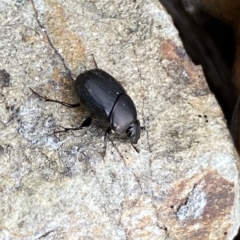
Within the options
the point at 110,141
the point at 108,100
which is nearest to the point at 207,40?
the point at 108,100

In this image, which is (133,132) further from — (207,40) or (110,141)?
(207,40)

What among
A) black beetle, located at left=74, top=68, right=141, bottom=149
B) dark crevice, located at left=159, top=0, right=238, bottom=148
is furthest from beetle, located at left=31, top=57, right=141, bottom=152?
dark crevice, located at left=159, top=0, right=238, bottom=148

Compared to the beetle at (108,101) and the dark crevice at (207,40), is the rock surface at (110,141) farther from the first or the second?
the dark crevice at (207,40)

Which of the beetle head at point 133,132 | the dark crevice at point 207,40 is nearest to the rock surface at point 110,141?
the beetle head at point 133,132

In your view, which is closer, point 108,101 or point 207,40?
point 108,101

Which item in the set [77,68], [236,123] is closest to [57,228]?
[77,68]

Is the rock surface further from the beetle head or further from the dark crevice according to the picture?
the dark crevice

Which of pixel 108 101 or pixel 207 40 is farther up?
pixel 108 101
